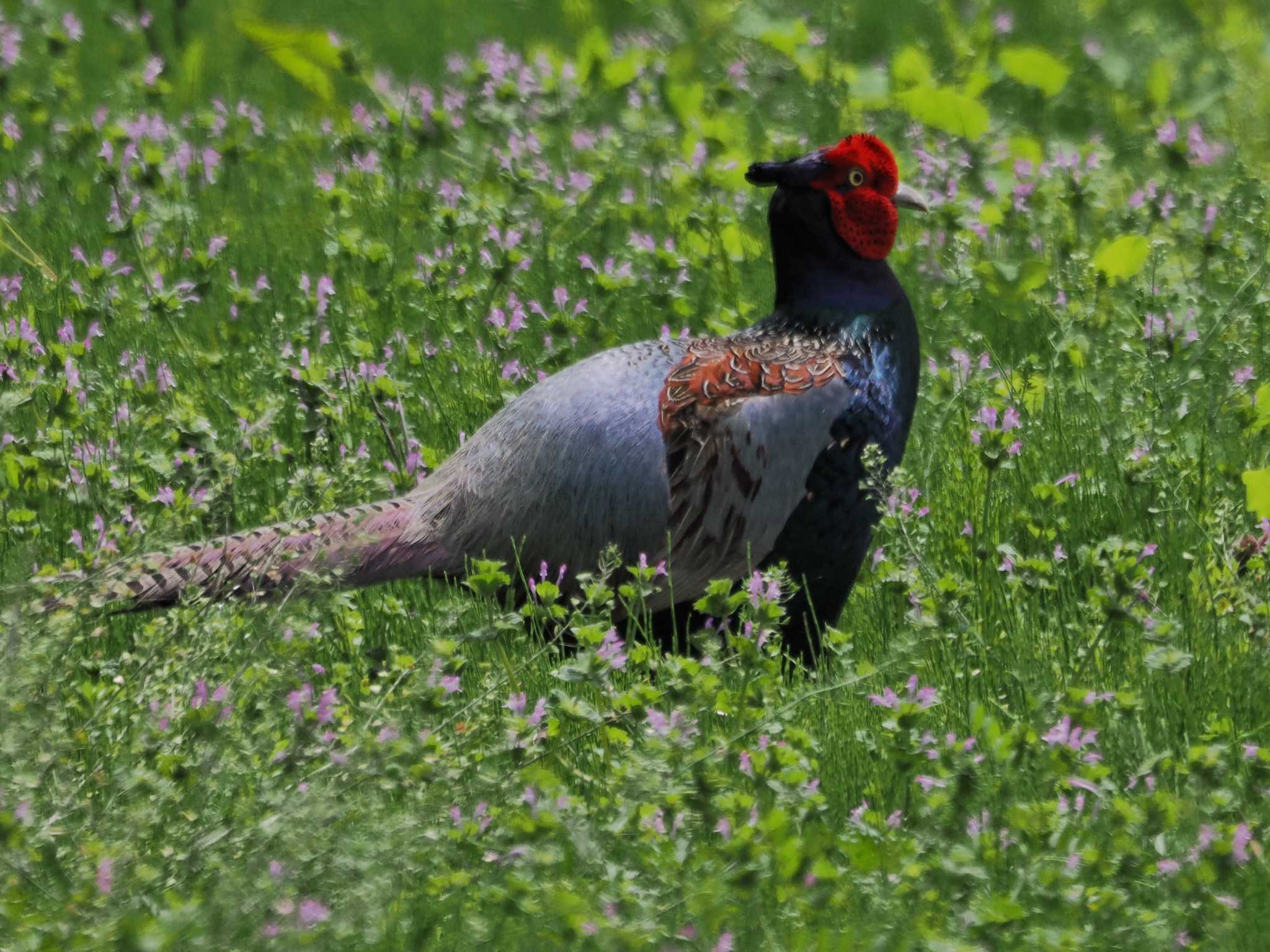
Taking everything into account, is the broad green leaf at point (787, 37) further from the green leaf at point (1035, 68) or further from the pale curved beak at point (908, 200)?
the pale curved beak at point (908, 200)

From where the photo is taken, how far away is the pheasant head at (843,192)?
4.82 meters

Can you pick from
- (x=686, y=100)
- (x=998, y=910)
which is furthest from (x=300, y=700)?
(x=686, y=100)

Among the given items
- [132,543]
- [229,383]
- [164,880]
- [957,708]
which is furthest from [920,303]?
[164,880]

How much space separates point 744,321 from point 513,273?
0.84 meters

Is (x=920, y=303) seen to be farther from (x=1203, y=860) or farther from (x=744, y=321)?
(x=1203, y=860)

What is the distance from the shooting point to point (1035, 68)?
24.4 ft

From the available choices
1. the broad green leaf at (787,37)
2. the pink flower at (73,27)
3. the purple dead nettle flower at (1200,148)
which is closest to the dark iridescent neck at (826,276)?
the purple dead nettle flower at (1200,148)

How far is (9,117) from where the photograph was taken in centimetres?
752

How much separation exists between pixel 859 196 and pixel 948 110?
2435 mm

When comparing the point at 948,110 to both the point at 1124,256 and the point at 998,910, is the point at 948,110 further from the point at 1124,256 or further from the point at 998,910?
the point at 998,910

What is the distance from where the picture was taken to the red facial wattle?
4.82 m

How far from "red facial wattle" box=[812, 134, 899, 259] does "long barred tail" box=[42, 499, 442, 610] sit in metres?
1.32

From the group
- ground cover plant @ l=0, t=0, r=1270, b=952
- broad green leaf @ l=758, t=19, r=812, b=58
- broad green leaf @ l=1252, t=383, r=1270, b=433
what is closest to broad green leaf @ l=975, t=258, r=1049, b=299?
ground cover plant @ l=0, t=0, r=1270, b=952

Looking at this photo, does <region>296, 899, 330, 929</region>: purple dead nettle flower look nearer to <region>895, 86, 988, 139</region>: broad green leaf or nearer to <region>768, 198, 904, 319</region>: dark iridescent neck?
<region>768, 198, 904, 319</region>: dark iridescent neck
